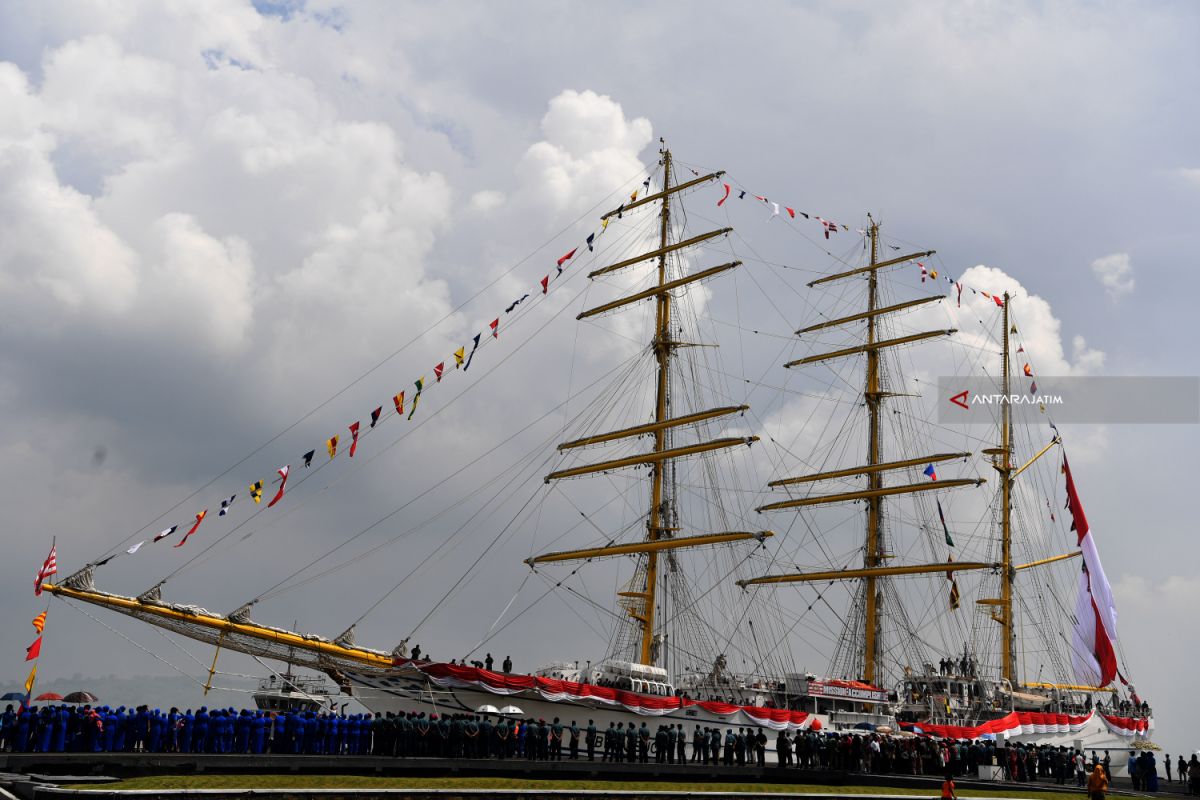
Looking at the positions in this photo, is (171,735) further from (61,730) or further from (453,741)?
(453,741)

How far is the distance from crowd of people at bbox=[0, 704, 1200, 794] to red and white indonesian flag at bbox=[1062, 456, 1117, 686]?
744 inches

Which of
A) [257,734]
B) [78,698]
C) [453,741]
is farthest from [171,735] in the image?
[78,698]

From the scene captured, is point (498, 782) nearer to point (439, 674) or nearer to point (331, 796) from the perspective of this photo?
point (331, 796)

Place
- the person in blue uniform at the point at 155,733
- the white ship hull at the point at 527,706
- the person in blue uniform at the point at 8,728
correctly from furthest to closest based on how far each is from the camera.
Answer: the white ship hull at the point at 527,706, the person in blue uniform at the point at 155,733, the person in blue uniform at the point at 8,728

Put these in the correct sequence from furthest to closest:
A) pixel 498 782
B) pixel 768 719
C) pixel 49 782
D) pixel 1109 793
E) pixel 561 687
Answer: pixel 768 719 → pixel 561 687 → pixel 1109 793 → pixel 498 782 → pixel 49 782

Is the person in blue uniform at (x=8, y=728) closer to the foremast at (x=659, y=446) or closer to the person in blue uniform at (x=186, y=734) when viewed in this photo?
the person in blue uniform at (x=186, y=734)

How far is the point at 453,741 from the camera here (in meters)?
31.0

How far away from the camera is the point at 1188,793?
113ft

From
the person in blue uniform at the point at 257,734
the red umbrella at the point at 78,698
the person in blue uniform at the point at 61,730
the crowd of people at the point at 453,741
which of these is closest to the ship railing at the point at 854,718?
the crowd of people at the point at 453,741

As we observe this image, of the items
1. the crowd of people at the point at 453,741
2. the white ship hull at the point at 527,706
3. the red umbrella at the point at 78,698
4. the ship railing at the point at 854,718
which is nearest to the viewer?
the crowd of people at the point at 453,741

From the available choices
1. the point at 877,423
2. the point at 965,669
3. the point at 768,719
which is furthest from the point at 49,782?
the point at 877,423

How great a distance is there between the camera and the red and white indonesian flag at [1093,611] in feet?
195

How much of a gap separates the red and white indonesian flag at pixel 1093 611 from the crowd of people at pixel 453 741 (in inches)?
744

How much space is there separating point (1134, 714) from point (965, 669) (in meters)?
16.6
